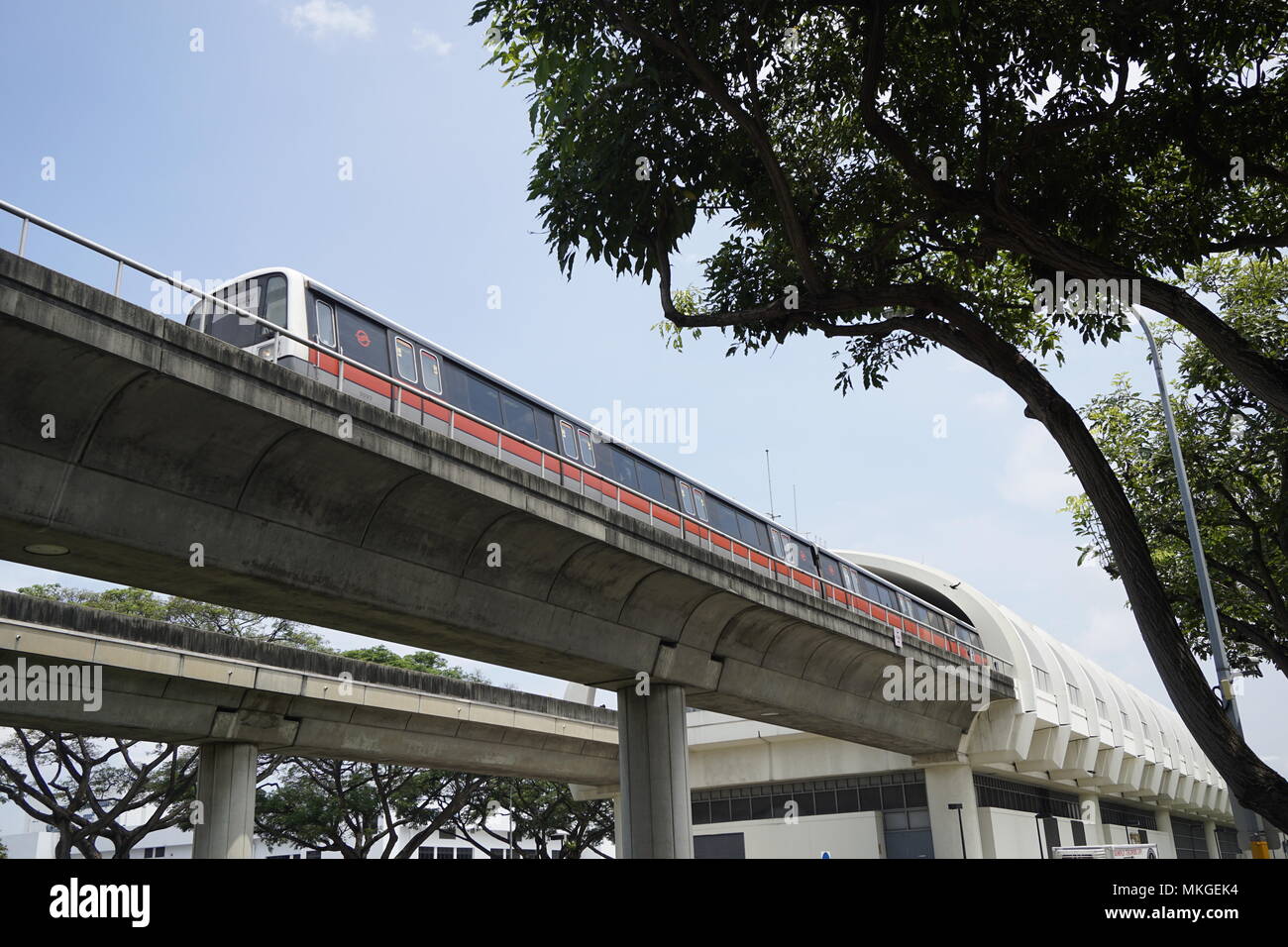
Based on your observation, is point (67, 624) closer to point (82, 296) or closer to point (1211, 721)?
point (82, 296)

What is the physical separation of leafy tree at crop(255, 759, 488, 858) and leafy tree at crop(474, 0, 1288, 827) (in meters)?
37.5

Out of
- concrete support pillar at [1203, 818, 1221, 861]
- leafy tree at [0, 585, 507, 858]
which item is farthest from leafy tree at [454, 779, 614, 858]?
concrete support pillar at [1203, 818, 1221, 861]

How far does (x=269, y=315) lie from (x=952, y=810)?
2971 centimetres

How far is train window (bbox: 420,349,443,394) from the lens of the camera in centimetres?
1976

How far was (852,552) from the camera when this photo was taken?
4441 cm

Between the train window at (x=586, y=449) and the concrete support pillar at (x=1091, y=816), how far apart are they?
37.4 meters

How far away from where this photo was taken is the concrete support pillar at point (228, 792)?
83.8 feet

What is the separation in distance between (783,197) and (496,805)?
45.8 meters

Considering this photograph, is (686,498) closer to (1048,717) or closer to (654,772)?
(654,772)

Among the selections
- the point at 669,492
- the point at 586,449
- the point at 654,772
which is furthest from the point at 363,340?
the point at 654,772

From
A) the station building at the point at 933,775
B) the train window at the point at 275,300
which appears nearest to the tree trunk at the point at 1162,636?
the train window at the point at 275,300

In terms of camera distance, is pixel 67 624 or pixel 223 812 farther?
pixel 223 812

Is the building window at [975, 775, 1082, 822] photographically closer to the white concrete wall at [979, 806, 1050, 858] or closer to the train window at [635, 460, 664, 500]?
the white concrete wall at [979, 806, 1050, 858]
